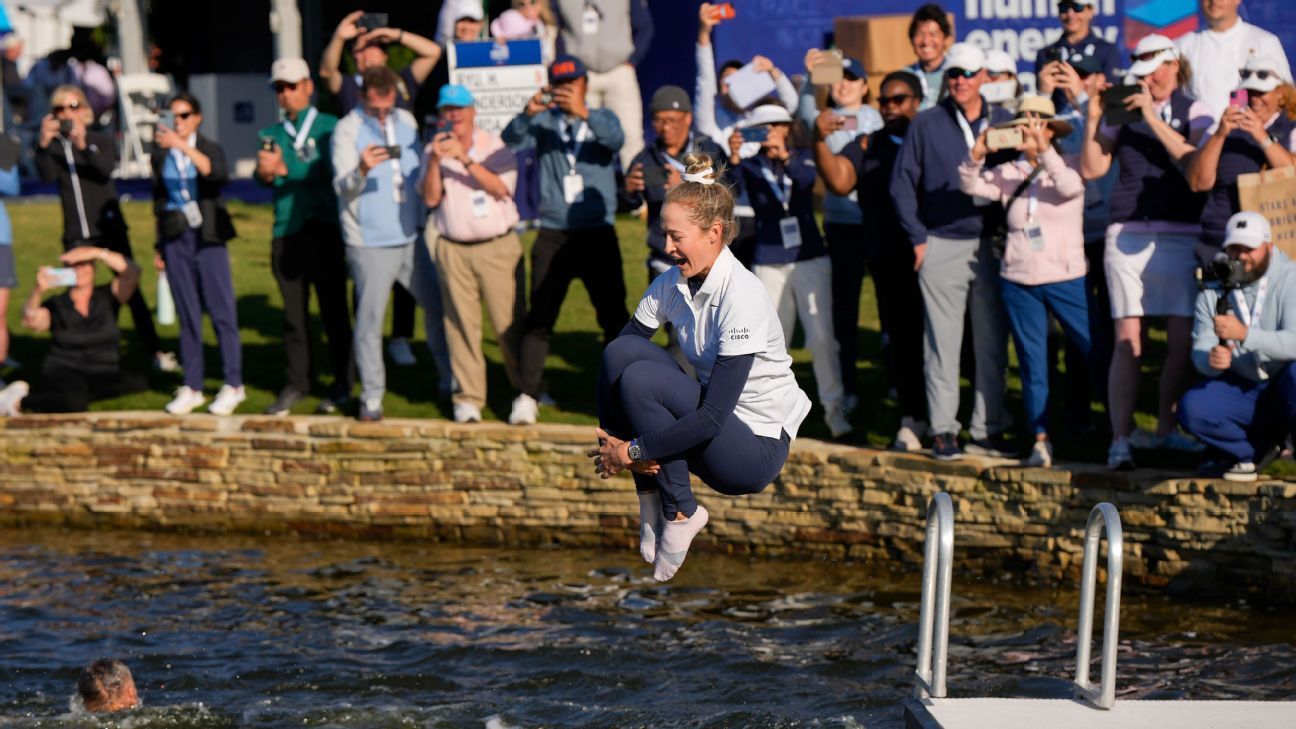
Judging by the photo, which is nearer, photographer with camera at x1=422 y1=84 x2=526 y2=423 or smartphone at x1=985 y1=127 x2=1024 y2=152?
smartphone at x1=985 y1=127 x2=1024 y2=152

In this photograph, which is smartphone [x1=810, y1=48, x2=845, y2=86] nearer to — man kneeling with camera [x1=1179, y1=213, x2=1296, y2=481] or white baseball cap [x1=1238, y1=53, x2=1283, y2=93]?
white baseball cap [x1=1238, y1=53, x2=1283, y2=93]

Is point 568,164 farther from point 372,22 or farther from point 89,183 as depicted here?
point 89,183

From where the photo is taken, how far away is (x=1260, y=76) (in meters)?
11.4

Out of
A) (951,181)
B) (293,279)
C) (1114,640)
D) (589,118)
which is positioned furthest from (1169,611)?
(293,279)

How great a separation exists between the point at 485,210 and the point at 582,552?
2520mm

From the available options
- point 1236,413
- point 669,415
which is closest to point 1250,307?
point 1236,413

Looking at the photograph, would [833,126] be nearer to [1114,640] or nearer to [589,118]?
[589,118]

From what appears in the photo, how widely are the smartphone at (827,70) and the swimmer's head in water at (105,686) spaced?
19.1ft

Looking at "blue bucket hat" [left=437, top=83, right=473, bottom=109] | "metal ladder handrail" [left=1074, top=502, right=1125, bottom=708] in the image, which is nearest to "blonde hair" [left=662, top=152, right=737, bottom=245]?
"metal ladder handrail" [left=1074, top=502, right=1125, bottom=708]

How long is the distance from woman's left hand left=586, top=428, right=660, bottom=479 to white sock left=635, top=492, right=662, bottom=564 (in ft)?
1.43

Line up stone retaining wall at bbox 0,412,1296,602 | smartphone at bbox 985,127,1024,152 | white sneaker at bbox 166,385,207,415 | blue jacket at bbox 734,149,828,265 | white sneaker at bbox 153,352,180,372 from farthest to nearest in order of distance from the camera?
1. white sneaker at bbox 153,352,180,372
2. white sneaker at bbox 166,385,207,415
3. blue jacket at bbox 734,149,828,265
4. stone retaining wall at bbox 0,412,1296,602
5. smartphone at bbox 985,127,1024,152

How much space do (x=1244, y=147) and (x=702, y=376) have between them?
5183mm

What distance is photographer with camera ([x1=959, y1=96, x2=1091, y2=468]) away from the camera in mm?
11844

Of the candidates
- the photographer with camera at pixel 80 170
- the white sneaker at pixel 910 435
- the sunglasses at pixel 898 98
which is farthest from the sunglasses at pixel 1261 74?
the photographer with camera at pixel 80 170
